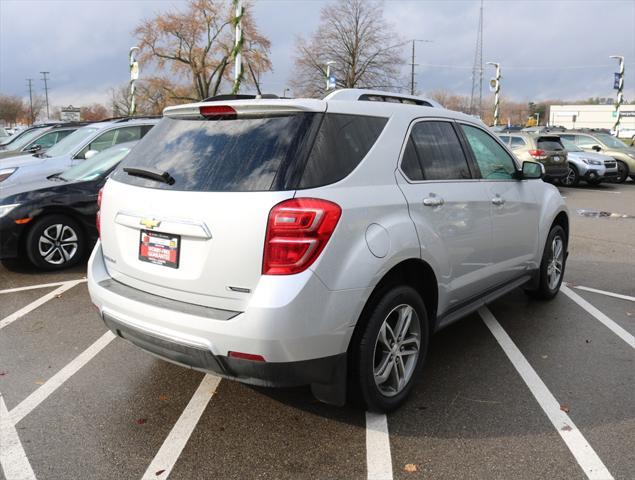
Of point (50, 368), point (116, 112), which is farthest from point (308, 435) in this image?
point (116, 112)

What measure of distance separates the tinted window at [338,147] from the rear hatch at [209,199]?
60 millimetres

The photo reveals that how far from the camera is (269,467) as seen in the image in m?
2.80

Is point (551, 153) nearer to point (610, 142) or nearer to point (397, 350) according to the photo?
point (610, 142)

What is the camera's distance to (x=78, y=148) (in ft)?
29.9

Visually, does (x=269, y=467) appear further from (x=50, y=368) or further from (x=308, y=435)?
(x=50, y=368)

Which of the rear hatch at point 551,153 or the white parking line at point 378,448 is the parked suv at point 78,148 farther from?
the rear hatch at point 551,153

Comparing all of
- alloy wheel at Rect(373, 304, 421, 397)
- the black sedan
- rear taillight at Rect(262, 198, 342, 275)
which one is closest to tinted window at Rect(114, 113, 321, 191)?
rear taillight at Rect(262, 198, 342, 275)

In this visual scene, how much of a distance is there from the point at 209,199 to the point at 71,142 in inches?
320

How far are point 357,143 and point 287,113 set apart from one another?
422 mm

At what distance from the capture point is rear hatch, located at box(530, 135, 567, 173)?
637 inches

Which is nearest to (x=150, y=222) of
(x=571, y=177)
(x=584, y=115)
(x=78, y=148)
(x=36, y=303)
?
(x=36, y=303)

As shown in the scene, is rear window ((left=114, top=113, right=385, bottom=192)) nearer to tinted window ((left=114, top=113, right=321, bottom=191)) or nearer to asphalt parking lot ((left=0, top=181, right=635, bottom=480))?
tinted window ((left=114, top=113, right=321, bottom=191))

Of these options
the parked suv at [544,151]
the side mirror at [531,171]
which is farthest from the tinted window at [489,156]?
the parked suv at [544,151]

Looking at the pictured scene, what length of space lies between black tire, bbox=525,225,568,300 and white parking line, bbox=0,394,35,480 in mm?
4298
